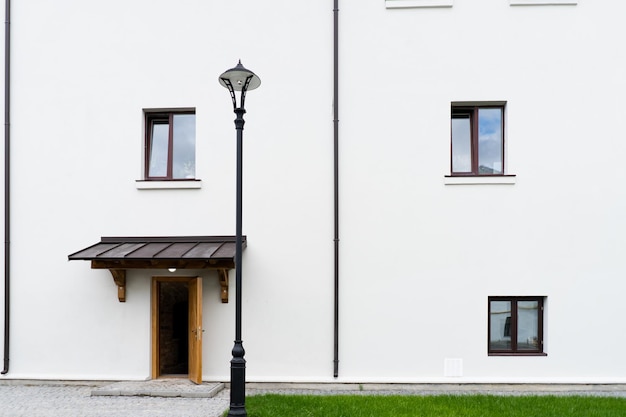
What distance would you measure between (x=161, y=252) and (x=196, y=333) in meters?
1.55

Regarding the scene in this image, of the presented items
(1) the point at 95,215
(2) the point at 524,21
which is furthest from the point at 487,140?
(1) the point at 95,215

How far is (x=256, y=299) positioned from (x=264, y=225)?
1.32 metres

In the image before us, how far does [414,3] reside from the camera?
8547mm

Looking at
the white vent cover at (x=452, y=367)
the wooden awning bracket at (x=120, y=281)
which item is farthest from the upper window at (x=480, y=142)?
the wooden awning bracket at (x=120, y=281)

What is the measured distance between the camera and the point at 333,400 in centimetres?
741

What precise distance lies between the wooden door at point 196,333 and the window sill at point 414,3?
594cm

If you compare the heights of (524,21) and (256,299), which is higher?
(524,21)

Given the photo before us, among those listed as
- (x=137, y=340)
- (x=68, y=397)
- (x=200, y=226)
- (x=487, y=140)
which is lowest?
(x=68, y=397)

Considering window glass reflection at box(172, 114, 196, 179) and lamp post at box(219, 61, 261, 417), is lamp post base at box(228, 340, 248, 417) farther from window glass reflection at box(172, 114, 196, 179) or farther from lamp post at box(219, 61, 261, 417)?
window glass reflection at box(172, 114, 196, 179)

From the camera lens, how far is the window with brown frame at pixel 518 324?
27.8 ft

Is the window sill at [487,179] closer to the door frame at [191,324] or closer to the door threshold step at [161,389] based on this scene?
the door frame at [191,324]

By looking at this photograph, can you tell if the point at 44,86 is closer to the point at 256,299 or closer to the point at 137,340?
the point at 137,340

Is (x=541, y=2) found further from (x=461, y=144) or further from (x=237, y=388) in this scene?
(x=237, y=388)

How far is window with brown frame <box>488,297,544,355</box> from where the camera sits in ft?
27.8
